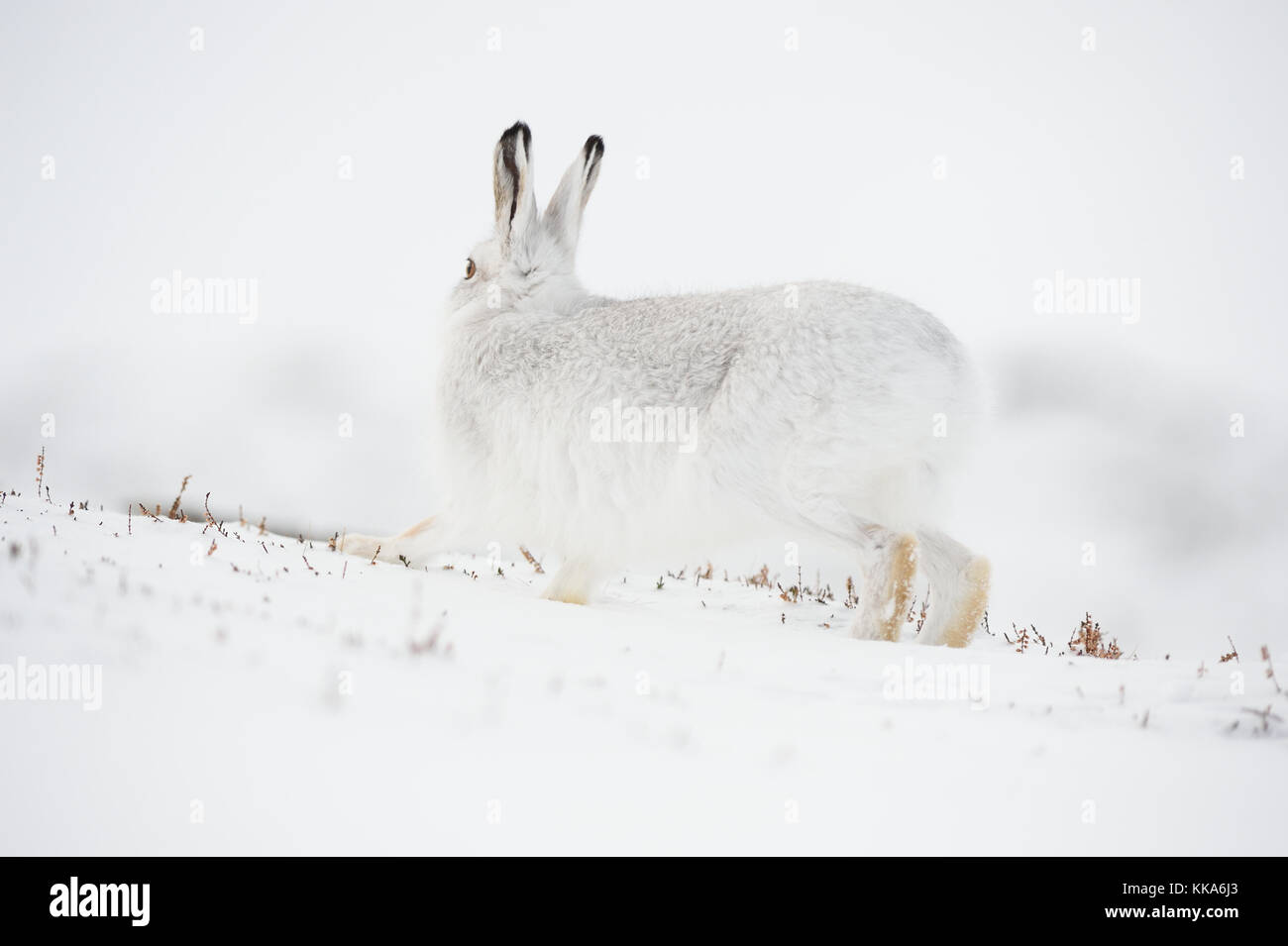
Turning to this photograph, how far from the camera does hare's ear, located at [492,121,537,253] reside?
20.2ft

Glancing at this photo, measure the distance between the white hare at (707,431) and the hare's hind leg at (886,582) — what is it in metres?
0.01

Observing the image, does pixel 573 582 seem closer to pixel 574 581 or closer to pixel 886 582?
pixel 574 581

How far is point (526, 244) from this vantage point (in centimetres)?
657

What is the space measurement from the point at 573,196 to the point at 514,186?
55cm

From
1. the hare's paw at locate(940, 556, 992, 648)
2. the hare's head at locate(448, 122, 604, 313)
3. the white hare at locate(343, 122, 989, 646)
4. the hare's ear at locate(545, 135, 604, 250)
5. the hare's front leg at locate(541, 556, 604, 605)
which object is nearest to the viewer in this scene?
the white hare at locate(343, 122, 989, 646)

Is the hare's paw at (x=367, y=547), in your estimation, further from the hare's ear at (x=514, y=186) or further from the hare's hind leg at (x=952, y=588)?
the hare's hind leg at (x=952, y=588)

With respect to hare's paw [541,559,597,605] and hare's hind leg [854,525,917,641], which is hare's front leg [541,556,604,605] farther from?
hare's hind leg [854,525,917,641]

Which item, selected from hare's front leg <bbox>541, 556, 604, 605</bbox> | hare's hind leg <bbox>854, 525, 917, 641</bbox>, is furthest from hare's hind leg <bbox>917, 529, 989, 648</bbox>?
hare's front leg <bbox>541, 556, 604, 605</bbox>

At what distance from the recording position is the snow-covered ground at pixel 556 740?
6.98ft

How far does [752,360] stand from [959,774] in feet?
9.51

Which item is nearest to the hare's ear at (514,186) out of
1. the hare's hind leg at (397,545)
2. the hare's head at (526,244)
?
the hare's head at (526,244)

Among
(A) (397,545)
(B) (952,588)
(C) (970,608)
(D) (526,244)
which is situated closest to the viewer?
(C) (970,608)

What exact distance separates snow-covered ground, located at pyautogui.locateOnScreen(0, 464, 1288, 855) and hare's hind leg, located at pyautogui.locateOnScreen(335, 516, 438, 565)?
201 centimetres

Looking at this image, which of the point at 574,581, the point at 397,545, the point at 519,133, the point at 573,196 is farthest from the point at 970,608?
the point at 519,133
